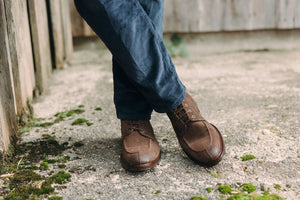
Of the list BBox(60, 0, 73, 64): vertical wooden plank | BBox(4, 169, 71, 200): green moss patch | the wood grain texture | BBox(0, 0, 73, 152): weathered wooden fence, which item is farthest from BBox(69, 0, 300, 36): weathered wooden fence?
BBox(4, 169, 71, 200): green moss patch

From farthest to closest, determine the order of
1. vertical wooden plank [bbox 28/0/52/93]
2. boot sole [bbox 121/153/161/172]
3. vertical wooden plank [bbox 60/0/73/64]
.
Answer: vertical wooden plank [bbox 60/0/73/64], vertical wooden plank [bbox 28/0/52/93], boot sole [bbox 121/153/161/172]

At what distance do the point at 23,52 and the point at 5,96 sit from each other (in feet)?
1.50

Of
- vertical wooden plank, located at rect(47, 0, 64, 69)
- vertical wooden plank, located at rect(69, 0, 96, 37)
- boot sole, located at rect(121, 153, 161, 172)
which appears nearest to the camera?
boot sole, located at rect(121, 153, 161, 172)

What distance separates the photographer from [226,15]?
9.73 feet

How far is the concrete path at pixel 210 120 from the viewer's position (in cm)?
109

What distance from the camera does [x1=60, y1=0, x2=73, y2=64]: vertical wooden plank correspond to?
2.64 meters

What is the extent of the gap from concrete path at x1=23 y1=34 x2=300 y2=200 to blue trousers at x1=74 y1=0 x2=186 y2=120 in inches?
10.5

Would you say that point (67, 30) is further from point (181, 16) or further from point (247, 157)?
point (247, 157)

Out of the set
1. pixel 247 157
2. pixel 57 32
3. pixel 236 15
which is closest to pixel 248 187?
pixel 247 157

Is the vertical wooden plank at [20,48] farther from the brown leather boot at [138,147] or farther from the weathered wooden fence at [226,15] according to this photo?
the weathered wooden fence at [226,15]

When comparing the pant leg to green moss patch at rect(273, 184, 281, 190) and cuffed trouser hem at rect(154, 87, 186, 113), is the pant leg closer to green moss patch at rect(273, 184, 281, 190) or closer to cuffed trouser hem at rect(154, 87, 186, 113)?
cuffed trouser hem at rect(154, 87, 186, 113)

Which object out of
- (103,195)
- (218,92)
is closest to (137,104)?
(103,195)

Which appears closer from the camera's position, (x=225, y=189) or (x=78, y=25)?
(x=225, y=189)

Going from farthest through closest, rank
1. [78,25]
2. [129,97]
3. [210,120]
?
[78,25], [210,120], [129,97]
